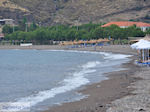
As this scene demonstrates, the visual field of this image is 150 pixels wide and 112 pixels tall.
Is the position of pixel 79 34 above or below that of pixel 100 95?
above

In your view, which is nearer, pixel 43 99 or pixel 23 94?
pixel 43 99

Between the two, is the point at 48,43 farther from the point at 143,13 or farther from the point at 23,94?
the point at 23,94

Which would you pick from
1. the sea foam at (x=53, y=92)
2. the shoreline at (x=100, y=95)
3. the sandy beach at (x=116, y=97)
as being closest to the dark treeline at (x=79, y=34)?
the sea foam at (x=53, y=92)

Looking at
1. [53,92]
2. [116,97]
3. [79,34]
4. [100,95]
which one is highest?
A: [79,34]

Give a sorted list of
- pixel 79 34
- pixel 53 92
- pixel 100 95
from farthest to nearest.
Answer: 1. pixel 79 34
2. pixel 53 92
3. pixel 100 95

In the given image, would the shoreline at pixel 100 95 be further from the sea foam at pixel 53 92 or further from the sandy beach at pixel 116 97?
the sea foam at pixel 53 92

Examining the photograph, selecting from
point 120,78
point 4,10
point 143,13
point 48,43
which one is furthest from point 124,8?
point 120,78

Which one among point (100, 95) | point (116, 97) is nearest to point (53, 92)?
point (100, 95)

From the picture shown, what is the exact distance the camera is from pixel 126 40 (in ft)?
338

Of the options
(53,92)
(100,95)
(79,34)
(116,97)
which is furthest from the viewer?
(79,34)

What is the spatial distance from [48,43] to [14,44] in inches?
500

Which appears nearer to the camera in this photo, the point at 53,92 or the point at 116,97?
the point at 116,97

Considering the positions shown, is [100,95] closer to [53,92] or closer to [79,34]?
[53,92]

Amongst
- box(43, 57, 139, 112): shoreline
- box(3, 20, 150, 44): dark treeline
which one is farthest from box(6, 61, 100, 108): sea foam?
box(3, 20, 150, 44): dark treeline
